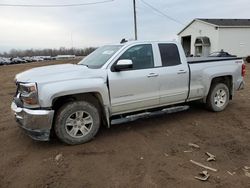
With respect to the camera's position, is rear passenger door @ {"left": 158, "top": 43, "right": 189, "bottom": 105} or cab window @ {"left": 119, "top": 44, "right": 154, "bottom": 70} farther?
rear passenger door @ {"left": 158, "top": 43, "right": 189, "bottom": 105}

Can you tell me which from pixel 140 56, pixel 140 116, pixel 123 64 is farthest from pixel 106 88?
pixel 140 56

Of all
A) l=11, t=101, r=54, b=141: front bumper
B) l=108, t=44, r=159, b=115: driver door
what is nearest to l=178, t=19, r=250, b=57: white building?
l=108, t=44, r=159, b=115: driver door

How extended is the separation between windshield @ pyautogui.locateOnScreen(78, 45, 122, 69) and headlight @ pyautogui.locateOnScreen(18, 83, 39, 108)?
4.59 ft

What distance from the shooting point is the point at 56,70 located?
17.9ft

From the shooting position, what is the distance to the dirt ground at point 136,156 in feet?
12.9

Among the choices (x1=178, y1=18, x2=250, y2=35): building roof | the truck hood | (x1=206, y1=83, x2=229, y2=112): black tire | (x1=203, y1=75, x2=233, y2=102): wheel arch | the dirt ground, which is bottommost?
the dirt ground

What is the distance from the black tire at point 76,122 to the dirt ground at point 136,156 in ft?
0.56

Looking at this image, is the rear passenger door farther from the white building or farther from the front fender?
the white building

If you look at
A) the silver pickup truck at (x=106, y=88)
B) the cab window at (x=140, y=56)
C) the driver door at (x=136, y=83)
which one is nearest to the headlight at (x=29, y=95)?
the silver pickup truck at (x=106, y=88)

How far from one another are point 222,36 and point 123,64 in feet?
111

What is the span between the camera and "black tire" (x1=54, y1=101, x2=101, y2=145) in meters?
5.04

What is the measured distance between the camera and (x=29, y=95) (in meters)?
4.77

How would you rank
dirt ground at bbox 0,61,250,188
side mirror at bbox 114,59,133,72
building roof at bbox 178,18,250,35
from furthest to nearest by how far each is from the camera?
building roof at bbox 178,18,250,35 < side mirror at bbox 114,59,133,72 < dirt ground at bbox 0,61,250,188

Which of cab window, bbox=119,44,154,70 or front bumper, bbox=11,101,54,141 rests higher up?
cab window, bbox=119,44,154,70
